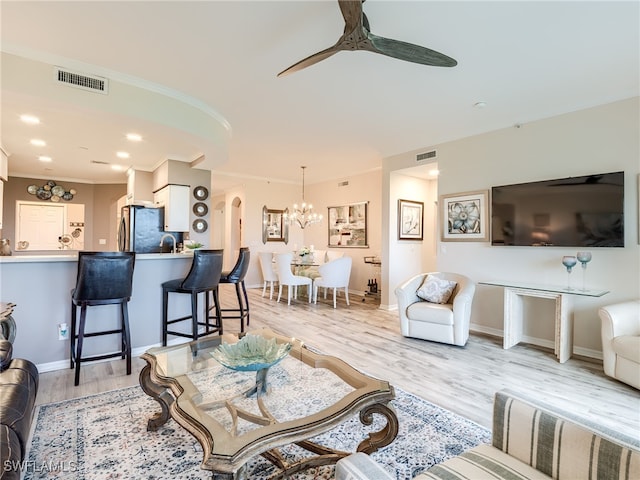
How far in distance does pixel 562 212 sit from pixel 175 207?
5.25 metres

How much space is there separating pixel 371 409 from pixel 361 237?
5.71 m

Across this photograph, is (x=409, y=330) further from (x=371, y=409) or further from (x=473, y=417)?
(x=371, y=409)

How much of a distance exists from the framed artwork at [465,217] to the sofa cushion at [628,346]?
6.09 feet

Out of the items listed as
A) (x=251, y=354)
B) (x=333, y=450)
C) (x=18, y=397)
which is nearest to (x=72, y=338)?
(x=18, y=397)

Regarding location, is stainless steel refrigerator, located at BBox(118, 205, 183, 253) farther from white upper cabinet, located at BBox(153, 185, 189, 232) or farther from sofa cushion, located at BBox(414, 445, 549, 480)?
sofa cushion, located at BBox(414, 445, 549, 480)

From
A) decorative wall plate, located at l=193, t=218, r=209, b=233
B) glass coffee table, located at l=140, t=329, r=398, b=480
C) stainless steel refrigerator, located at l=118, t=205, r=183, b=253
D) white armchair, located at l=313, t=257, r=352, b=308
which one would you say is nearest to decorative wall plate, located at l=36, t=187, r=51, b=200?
stainless steel refrigerator, located at l=118, t=205, r=183, b=253

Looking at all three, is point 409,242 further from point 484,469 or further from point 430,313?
point 484,469

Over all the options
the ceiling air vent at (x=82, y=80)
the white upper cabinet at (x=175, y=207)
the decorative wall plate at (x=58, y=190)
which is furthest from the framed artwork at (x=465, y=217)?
the decorative wall plate at (x=58, y=190)

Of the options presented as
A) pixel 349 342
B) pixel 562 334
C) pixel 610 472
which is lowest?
pixel 349 342

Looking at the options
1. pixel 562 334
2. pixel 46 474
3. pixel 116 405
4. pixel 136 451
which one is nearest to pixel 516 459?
pixel 136 451

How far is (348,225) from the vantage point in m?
7.41

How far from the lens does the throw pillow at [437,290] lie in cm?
402

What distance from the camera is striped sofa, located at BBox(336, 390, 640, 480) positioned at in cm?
93

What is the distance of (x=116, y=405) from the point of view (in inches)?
89.8
